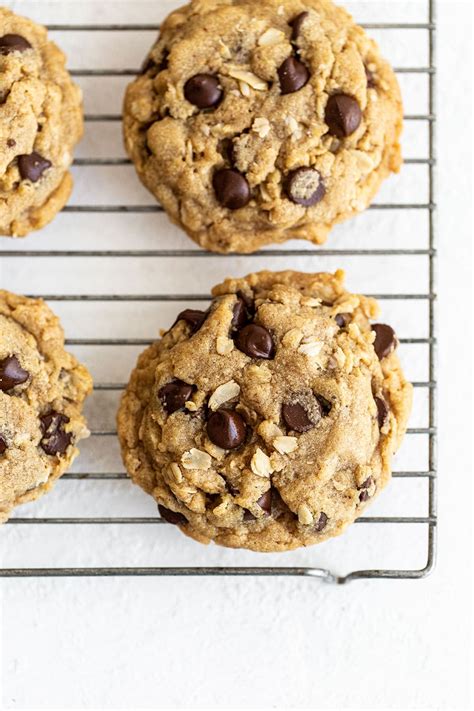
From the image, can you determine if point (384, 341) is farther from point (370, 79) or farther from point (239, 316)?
point (370, 79)

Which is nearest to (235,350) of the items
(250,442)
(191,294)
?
(250,442)

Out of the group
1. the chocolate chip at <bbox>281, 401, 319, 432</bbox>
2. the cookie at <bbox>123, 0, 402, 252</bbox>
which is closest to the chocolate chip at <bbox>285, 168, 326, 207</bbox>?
the cookie at <bbox>123, 0, 402, 252</bbox>

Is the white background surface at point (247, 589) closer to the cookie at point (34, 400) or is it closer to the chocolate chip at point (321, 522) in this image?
the cookie at point (34, 400)

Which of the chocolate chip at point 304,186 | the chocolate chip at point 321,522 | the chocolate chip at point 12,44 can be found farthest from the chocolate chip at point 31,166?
the chocolate chip at point 321,522

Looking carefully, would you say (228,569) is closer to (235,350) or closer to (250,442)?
(250,442)

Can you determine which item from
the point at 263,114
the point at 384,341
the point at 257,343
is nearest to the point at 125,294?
the point at 257,343

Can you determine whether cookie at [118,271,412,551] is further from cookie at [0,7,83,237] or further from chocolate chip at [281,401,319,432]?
cookie at [0,7,83,237]
